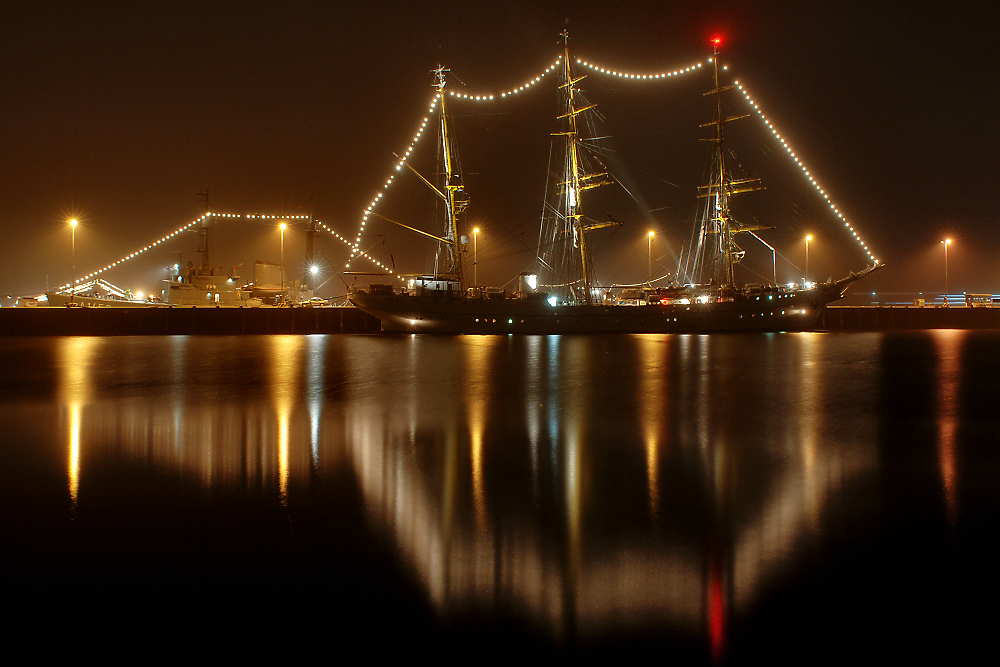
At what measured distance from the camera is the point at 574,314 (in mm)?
42125

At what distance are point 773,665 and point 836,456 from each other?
5.12 metres

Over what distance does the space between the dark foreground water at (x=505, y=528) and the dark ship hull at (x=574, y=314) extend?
29.6 m

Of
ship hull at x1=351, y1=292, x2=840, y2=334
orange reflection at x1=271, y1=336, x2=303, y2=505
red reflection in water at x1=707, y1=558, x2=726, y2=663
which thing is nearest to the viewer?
red reflection in water at x1=707, y1=558, x2=726, y2=663

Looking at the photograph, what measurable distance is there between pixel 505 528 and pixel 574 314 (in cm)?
3779

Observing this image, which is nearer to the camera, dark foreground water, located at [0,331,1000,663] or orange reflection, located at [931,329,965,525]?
dark foreground water, located at [0,331,1000,663]

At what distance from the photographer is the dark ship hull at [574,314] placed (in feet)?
134

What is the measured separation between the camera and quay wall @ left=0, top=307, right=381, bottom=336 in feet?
132

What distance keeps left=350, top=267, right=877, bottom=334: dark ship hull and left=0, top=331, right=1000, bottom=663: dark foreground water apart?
2962cm

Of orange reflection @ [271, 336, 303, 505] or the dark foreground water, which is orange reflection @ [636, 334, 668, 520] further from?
orange reflection @ [271, 336, 303, 505]

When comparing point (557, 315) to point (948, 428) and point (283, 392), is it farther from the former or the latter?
point (948, 428)

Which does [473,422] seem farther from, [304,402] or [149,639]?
[149,639]

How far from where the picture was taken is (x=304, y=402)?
11734 mm

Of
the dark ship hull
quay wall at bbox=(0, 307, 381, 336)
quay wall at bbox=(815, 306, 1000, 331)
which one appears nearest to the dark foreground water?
the dark ship hull

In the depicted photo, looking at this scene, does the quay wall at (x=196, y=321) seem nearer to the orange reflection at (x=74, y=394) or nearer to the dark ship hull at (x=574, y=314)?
the dark ship hull at (x=574, y=314)
